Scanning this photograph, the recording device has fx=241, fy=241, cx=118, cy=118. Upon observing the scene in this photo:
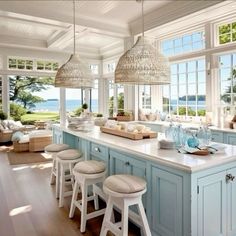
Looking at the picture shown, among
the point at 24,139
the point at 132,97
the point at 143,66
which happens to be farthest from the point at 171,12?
the point at 24,139

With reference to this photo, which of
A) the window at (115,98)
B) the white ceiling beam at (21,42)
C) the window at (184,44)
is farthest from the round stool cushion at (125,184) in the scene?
the white ceiling beam at (21,42)

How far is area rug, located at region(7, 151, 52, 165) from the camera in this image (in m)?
5.79

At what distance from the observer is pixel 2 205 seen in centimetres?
329

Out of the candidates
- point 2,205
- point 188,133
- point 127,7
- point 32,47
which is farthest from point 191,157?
point 32,47

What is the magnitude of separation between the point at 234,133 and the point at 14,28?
6.11 meters

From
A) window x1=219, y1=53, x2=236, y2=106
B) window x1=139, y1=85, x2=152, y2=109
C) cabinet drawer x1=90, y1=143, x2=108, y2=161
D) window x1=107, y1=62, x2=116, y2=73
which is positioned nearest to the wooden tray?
cabinet drawer x1=90, y1=143, x2=108, y2=161

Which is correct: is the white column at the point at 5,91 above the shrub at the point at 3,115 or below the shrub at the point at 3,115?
above

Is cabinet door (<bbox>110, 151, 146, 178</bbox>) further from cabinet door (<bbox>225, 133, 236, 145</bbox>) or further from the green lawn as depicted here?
the green lawn

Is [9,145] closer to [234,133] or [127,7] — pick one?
[127,7]

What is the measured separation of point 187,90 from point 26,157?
4376mm

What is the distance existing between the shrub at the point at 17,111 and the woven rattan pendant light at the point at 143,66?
7865 millimetres

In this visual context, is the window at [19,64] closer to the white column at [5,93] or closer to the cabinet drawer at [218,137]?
the white column at [5,93]

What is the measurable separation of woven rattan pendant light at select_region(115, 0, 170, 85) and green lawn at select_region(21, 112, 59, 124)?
788 cm

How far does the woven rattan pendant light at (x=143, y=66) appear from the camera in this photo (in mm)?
2686
